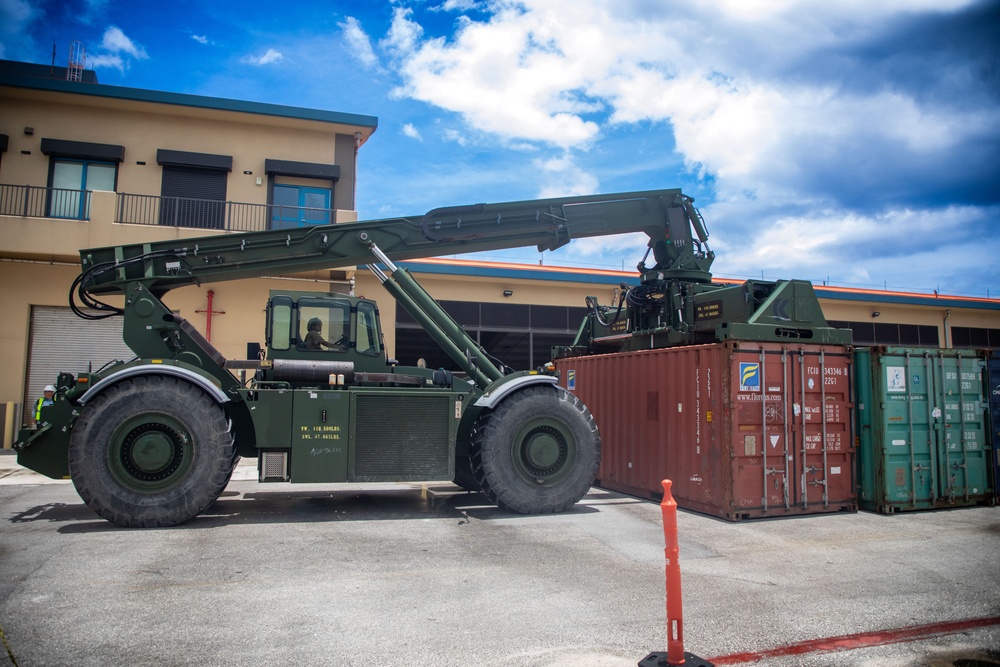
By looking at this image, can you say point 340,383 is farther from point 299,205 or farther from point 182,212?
point 182,212

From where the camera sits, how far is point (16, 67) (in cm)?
2291

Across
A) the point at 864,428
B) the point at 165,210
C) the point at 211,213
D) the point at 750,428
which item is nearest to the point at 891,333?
the point at 864,428

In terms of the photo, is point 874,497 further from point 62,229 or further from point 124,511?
point 62,229

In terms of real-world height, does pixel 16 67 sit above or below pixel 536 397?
above

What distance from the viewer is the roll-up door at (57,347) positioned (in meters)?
18.1

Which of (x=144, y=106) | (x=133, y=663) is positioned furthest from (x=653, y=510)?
(x=144, y=106)

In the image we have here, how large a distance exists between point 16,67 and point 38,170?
6.60 meters

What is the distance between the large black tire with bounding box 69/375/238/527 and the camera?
8367mm

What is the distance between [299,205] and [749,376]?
15.5 meters

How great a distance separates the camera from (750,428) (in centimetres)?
976

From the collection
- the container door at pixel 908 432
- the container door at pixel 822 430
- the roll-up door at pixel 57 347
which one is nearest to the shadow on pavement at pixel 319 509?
the container door at pixel 822 430

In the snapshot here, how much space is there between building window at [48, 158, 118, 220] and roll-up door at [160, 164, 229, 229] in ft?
5.11

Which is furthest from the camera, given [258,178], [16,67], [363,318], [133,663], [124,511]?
[16,67]

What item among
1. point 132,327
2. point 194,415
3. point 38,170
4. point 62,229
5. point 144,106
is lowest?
point 194,415
